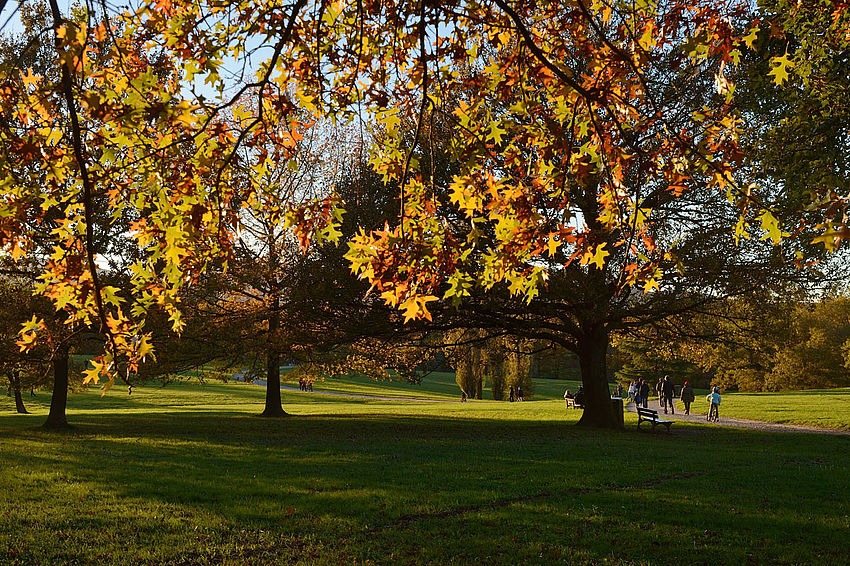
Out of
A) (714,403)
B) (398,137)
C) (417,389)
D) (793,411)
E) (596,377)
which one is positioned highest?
(398,137)

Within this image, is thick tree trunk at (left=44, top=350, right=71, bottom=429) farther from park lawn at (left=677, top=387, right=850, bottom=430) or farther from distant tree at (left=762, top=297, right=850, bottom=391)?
distant tree at (left=762, top=297, right=850, bottom=391)

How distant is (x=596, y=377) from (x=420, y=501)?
1238 centimetres

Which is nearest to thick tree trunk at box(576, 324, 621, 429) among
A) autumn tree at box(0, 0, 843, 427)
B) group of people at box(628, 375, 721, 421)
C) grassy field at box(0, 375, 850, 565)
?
grassy field at box(0, 375, 850, 565)

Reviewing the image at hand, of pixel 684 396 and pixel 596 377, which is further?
pixel 684 396

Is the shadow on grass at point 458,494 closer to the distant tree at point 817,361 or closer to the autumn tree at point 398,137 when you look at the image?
the autumn tree at point 398,137

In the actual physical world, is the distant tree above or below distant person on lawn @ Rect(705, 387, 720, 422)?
above

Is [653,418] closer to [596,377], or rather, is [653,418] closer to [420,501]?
[596,377]

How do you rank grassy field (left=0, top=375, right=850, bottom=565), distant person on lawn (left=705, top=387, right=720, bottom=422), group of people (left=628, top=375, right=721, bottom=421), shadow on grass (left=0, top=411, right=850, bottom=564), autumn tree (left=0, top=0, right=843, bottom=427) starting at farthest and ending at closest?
A: 1. group of people (left=628, top=375, right=721, bottom=421)
2. distant person on lawn (left=705, top=387, right=720, bottom=422)
3. shadow on grass (left=0, top=411, right=850, bottom=564)
4. grassy field (left=0, top=375, right=850, bottom=565)
5. autumn tree (left=0, top=0, right=843, bottom=427)

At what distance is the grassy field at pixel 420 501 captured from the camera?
6609 mm

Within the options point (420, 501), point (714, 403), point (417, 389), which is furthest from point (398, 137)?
point (417, 389)

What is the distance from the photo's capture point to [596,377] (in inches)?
786

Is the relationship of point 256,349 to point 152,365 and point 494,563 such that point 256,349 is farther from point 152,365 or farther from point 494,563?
point 494,563

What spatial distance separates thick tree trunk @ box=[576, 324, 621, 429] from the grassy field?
3.32 metres

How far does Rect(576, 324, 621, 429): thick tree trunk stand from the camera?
64.2 feet
